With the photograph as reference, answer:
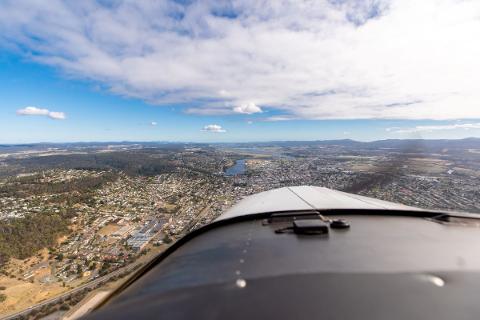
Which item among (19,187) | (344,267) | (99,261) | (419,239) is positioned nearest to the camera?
(344,267)

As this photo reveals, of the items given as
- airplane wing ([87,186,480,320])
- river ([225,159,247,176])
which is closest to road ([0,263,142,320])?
airplane wing ([87,186,480,320])

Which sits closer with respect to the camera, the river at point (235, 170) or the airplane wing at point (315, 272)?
the airplane wing at point (315, 272)

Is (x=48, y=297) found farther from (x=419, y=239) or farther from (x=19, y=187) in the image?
(x=19, y=187)

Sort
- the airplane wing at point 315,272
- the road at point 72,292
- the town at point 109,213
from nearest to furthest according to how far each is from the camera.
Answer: the airplane wing at point 315,272 < the road at point 72,292 < the town at point 109,213

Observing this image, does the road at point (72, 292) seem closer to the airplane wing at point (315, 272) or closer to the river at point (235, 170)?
the airplane wing at point (315, 272)

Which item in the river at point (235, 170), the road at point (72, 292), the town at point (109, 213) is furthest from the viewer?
the river at point (235, 170)

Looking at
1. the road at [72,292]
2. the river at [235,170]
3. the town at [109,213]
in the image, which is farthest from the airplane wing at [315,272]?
the river at [235,170]

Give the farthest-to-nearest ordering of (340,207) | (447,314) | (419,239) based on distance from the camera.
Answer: (340,207), (419,239), (447,314)

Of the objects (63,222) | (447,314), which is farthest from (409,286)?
(63,222)

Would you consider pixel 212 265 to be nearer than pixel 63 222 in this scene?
Yes

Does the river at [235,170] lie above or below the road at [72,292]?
above
